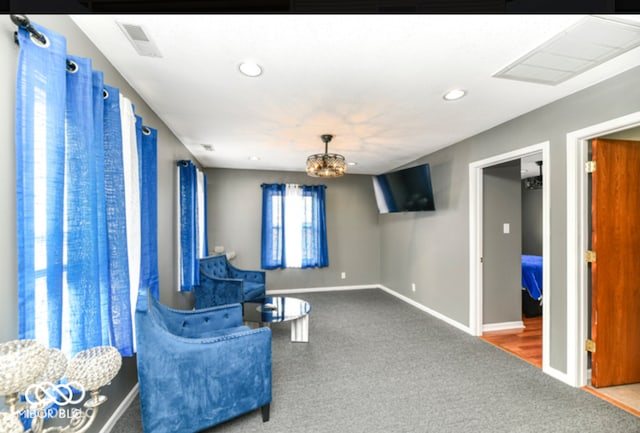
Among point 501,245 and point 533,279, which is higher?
point 501,245

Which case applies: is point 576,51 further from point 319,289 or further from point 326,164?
point 319,289

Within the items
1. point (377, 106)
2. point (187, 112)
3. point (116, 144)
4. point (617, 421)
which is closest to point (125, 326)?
point (116, 144)

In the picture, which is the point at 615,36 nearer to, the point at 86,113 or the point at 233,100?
the point at 233,100

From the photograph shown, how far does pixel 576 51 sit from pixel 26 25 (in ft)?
9.22

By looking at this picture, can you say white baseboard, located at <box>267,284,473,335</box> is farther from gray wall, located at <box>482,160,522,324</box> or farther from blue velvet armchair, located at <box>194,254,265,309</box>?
blue velvet armchair, located at <box>194,254,265,309</box>

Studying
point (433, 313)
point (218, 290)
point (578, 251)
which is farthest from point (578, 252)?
point (218, 290)

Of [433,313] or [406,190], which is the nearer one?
[433,313]

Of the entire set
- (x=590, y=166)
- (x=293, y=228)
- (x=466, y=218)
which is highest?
(x=590, y=166)

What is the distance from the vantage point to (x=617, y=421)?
188 cm

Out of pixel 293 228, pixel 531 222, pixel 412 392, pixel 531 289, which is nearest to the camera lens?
pixel 412 392

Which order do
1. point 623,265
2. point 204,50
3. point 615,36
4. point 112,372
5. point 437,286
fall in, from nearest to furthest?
point 112,372
point 615,36
point 204,50
point 623,265
point 437,286

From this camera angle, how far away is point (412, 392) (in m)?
2.21

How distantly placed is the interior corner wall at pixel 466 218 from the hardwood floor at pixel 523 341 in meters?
0.32

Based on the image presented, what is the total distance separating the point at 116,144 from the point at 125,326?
108 cm
